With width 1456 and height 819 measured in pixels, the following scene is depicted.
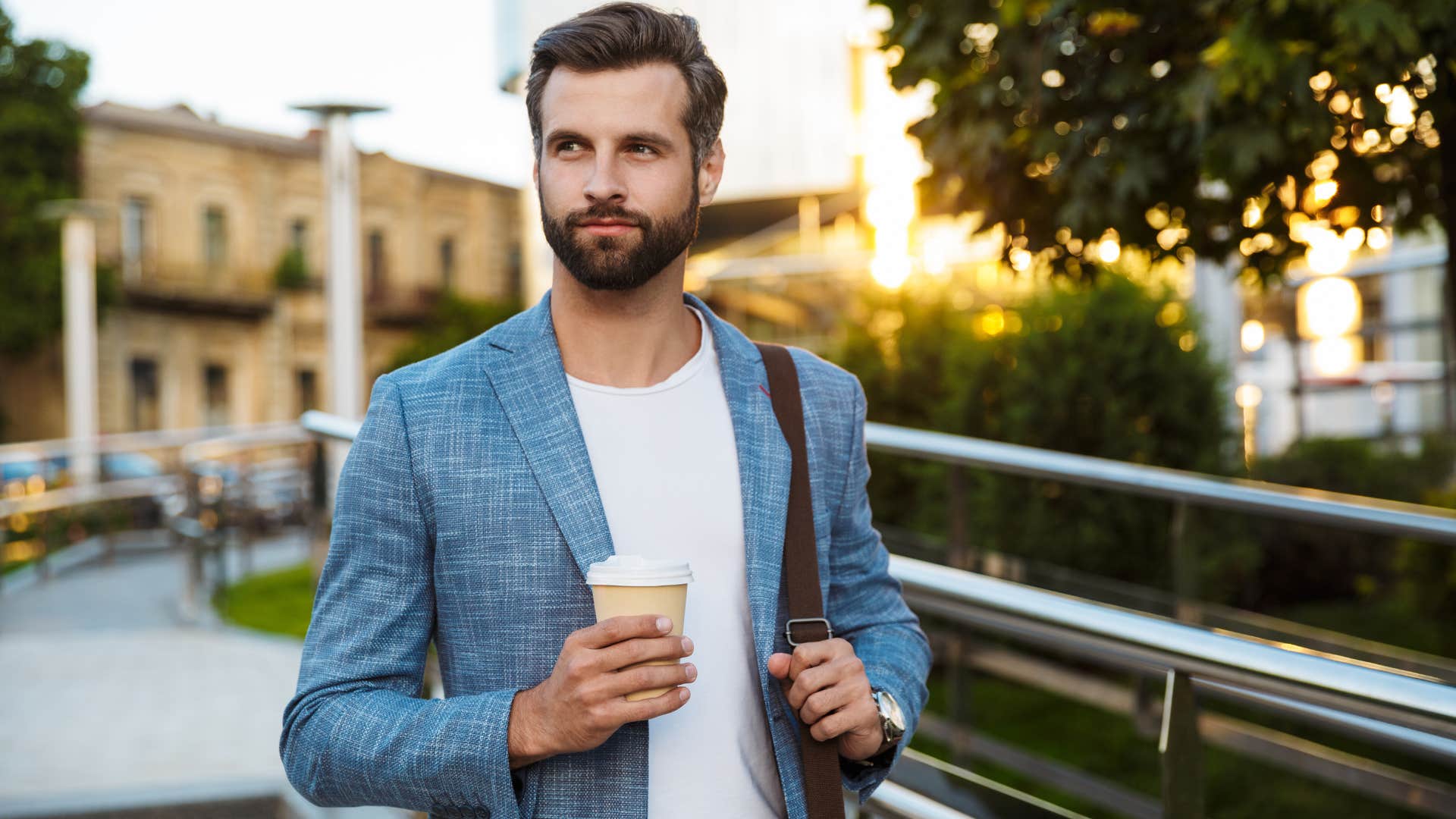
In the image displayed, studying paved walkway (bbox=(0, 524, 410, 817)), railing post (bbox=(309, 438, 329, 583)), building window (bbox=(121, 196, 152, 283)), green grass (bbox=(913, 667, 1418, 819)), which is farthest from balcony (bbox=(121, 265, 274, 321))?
railing post (bbox=(309, 438, 329, 583))

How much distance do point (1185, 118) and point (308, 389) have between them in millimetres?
37171

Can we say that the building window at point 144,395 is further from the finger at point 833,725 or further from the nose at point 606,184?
the finger at point 833,725

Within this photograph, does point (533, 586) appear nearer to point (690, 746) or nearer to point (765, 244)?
point (690, 746)

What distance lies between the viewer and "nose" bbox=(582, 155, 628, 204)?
155cm

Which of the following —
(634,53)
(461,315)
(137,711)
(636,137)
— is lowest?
(137,711)

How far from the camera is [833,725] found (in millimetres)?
1504

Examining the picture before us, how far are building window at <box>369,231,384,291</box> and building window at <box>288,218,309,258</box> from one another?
2071mm

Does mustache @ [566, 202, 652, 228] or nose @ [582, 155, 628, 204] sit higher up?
nose @ [582, 155, 628, 204]

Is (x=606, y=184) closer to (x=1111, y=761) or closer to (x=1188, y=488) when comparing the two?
(x=1188, y=488)

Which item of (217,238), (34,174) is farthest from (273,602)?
(217,238)

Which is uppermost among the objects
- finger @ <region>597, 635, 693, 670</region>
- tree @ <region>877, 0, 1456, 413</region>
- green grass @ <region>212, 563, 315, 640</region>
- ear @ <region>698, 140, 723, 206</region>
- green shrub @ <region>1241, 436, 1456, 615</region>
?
tree @ <region>877, 0, 1456, 413</region>

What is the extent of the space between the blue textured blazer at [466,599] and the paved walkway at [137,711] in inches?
77.1

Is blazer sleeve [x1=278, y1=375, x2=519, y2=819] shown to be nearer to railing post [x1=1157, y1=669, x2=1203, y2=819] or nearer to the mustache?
the mustache

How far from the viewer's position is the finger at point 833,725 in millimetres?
1504
